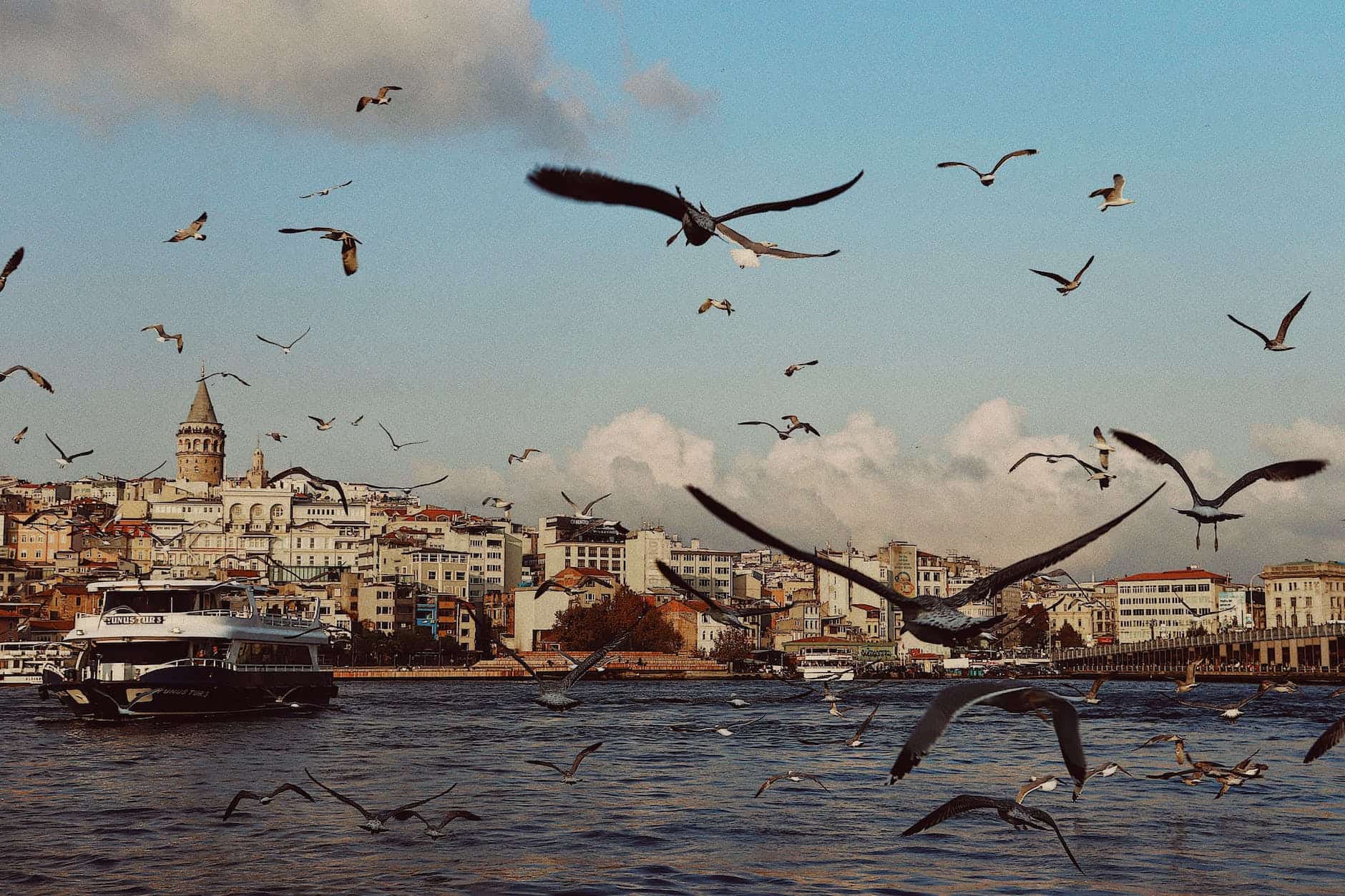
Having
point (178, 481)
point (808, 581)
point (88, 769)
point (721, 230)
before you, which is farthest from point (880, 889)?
point (178, 481)

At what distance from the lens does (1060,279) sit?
17.5 m

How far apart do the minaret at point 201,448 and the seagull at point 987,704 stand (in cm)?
18373

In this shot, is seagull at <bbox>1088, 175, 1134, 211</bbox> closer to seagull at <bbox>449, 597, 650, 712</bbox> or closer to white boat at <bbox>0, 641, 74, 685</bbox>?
seagull at <bbox>449, 597, 650, 712</bbox>

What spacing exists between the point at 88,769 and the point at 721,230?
1912cm

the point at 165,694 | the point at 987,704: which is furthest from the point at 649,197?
the point at 165,694

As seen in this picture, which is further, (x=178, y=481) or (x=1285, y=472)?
(x=178, y=481)

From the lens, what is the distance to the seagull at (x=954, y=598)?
339 inches

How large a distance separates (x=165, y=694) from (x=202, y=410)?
160238 millimetres

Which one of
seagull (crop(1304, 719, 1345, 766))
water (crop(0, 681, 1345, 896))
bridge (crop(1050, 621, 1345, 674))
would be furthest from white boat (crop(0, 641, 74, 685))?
seagull (crop(1304, 719, 1345, 766))

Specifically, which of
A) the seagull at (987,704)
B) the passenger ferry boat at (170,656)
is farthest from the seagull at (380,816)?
the passenger ferry boat at (170,656)

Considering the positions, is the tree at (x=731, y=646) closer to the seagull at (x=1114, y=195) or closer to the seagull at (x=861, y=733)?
the seagull at (x=861, y=733)

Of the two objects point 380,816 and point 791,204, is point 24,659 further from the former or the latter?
point 791,204

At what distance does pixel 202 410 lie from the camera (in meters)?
190

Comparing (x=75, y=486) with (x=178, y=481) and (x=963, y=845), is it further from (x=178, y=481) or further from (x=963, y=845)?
(x=963, y=845)
